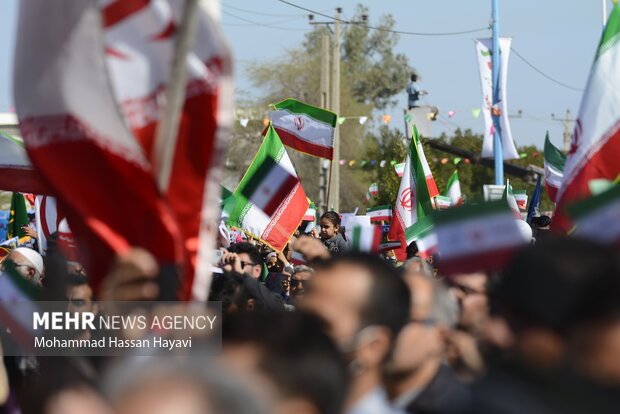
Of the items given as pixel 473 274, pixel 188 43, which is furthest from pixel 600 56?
pixel 188 43

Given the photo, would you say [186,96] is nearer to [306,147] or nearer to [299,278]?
[299,278]

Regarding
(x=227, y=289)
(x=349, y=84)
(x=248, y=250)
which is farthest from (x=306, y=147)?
(x=349, y=84)

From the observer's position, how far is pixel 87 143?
3248 mm

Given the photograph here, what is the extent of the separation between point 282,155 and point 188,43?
708 cm

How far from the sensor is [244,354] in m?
2.35

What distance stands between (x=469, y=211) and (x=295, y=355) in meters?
1.54

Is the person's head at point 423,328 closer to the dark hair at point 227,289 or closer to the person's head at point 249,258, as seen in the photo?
the dark hair at point 227,289

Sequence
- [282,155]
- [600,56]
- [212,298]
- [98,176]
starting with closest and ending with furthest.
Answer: [98,176] < [212,298] < [600,56] < [282,155]

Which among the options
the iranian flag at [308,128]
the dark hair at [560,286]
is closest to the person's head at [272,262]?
the iranian flag at [308,128]

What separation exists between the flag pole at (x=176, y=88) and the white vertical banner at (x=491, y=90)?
17487 mm

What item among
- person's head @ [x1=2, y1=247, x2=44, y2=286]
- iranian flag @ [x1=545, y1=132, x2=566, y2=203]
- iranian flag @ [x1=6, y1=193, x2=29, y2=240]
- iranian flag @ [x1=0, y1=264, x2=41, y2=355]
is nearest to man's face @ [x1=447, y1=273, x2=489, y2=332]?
iranian flag @ [x1=0, y1=264, x2=41, y2=355]

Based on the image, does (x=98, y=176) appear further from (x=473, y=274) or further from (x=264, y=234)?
(x=264, y=234)

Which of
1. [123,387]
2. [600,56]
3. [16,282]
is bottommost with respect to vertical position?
[16,282]

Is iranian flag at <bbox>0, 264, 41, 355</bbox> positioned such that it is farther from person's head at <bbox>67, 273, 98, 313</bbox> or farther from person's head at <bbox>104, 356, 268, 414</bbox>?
person's head at <bbox>104, 356, 268, 414</bbox>
